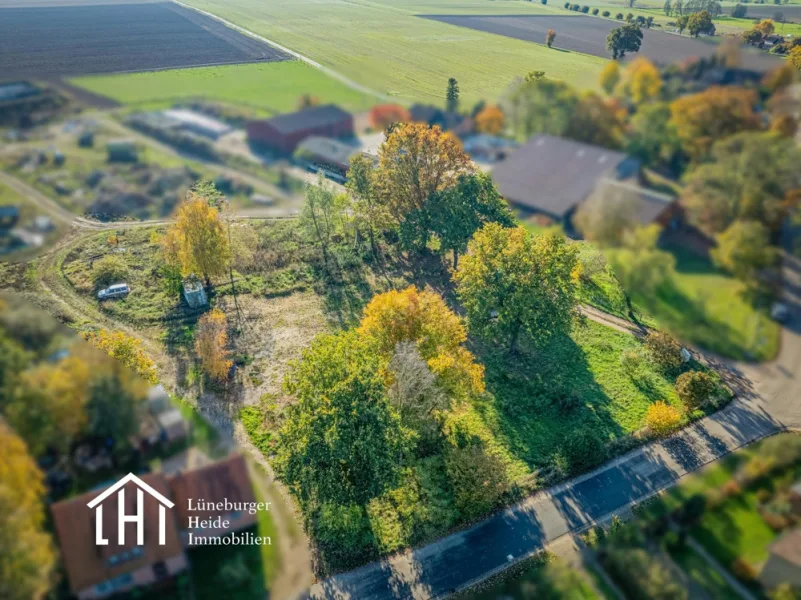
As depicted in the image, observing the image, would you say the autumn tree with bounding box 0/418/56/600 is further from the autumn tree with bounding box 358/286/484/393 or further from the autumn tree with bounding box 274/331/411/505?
the autumn tree with bounding box 358/286/484/393

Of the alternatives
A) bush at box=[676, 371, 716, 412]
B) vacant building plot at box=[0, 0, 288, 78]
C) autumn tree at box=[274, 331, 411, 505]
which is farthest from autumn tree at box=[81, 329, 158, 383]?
bush at box=[676, 371, 716, 412]

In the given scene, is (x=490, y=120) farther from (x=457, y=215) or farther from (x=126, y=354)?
(x=457, y=215)

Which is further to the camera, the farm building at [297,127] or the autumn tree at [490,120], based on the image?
the farm building at [297,127]

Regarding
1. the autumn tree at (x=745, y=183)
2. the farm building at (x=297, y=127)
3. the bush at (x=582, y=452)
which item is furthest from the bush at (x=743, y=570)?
the bush at (x=582, y=452)

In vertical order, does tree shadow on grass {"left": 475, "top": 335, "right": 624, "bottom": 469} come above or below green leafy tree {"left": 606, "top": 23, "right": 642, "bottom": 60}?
below

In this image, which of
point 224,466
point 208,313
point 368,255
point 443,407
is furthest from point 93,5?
point 224,466

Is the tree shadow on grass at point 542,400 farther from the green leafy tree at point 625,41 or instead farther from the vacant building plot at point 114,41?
the vacant building plot at point 114,41

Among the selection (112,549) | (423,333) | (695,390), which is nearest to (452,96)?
(423,333)

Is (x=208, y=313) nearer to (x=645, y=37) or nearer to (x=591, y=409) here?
(x=591, y=409)
